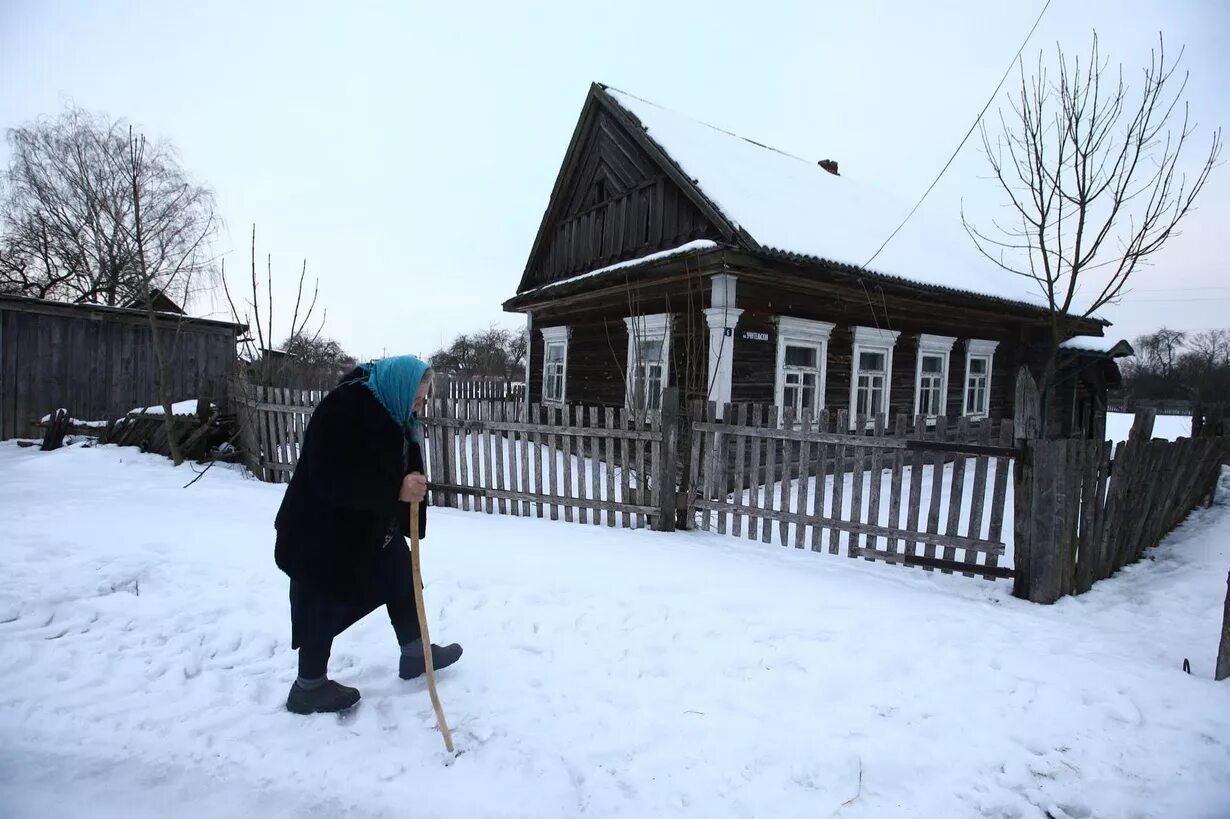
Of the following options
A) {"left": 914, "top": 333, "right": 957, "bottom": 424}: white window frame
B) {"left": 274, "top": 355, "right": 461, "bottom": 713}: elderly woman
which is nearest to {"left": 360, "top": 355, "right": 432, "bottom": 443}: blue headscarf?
{"left": 274, "top": 355, "right": 461, "bottom": 713}: elderly woman

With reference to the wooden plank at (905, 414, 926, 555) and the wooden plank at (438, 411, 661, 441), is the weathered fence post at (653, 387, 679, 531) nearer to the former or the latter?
the wooden plank at (438, 411, 661, 441)

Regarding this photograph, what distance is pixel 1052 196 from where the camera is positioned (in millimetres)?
6387

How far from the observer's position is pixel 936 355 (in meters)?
12.2

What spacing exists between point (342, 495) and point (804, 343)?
8.91 m

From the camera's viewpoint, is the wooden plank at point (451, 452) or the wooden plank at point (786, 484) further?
the wooden plank at point (451, 452)

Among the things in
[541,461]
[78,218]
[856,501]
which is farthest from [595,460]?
[78,218]

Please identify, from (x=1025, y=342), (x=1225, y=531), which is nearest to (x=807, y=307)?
(x=1225, y=531)

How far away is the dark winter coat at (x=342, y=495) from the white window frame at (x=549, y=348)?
934cm

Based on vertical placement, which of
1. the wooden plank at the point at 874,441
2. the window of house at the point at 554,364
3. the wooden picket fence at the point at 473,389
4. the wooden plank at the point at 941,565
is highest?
the window of house at the point at 554,364

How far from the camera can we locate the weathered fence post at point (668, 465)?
5.52 m

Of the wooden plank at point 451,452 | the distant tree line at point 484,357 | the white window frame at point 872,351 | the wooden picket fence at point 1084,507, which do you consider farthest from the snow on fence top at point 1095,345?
the distant tree line at point 484,357

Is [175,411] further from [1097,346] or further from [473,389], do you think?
[1097,346]

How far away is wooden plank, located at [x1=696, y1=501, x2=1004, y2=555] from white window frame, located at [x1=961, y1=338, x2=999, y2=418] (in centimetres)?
967

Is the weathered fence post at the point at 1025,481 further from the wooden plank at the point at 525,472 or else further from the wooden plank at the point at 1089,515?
the wooden plank at the point at 525,472
